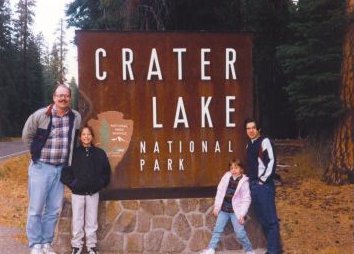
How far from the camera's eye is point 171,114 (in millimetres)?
7895

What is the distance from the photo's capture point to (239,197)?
716cm

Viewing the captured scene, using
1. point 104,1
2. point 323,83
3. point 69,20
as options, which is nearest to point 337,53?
point 323,83

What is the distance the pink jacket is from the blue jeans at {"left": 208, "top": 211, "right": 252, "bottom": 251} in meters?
0.14

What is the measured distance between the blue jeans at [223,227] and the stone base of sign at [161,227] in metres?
0.53

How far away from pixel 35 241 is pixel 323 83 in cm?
1017

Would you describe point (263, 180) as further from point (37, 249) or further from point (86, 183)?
point (37, 249)

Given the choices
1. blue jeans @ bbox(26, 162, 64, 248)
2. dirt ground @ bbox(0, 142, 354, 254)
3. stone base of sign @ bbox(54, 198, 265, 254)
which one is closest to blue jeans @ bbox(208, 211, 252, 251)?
stone base of sign @ bbox(54, 198, 265, 254)

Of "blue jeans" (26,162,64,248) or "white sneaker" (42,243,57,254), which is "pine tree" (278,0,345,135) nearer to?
"blue jeans" (26,162,64,248)

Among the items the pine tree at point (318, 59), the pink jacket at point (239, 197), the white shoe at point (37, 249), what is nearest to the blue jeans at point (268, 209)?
the pink jacket at point (239, 197)

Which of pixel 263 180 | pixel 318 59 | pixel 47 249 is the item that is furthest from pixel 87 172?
pixel 318 59

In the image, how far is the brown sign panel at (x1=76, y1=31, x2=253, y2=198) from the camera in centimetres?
772

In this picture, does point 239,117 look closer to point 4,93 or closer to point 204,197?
point 204,197

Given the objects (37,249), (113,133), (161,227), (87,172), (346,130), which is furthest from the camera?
(346,130)

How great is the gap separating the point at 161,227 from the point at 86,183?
143 centimetres
